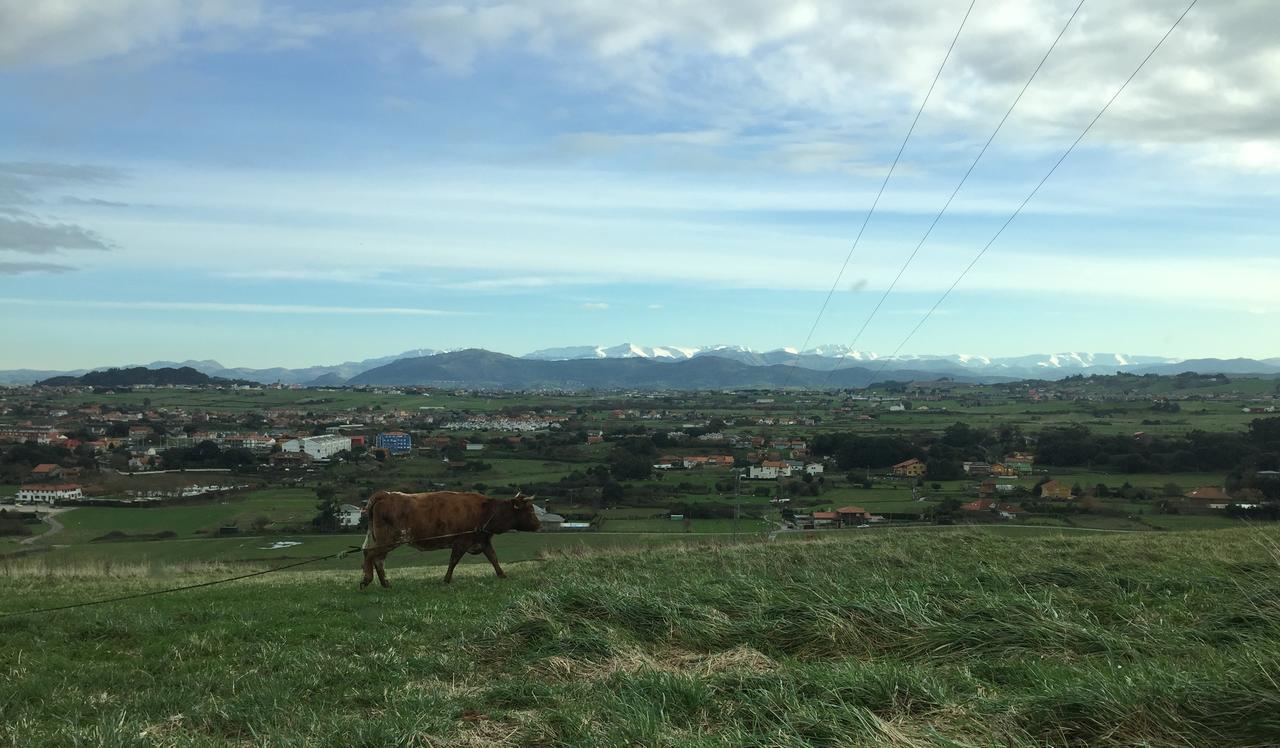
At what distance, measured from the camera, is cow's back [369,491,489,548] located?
15.9 m

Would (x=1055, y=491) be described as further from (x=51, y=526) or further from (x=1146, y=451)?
(x=51, y=526)

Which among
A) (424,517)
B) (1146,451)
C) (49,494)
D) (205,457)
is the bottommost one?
(49,494)

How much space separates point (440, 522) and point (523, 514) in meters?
1.78

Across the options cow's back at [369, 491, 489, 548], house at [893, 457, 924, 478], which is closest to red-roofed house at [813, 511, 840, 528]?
house at [893, 457, 924, 478]

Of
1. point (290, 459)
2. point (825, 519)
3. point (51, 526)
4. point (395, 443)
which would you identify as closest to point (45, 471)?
point (290, 459)

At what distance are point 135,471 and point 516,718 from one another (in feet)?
191

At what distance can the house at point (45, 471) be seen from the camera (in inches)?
2009

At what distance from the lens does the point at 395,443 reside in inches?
2542

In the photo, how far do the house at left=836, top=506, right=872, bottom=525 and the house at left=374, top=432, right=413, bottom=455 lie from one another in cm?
3661

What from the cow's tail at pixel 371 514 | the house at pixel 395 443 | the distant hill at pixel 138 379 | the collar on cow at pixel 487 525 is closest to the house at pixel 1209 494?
the collar on cow at pixel 487 525

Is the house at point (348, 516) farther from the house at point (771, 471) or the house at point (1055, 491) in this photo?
the house at point (1055, 491)

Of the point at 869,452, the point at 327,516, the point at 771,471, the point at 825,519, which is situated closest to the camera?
the point at 825,519

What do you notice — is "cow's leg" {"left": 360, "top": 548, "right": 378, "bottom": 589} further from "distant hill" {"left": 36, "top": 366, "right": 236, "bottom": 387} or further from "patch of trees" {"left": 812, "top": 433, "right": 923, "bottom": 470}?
"distant hill" {"left": 36, "top": 366, "right": 236, "bottom": 387}

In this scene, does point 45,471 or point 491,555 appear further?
point 45,471
